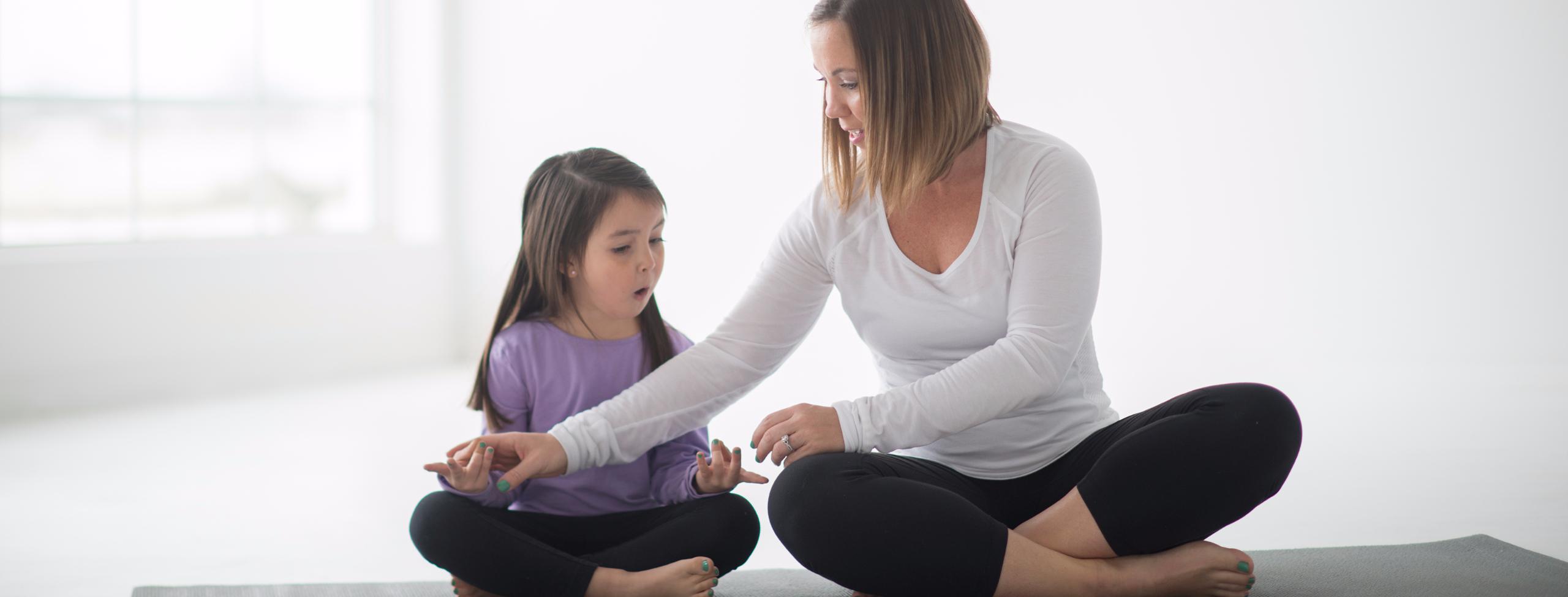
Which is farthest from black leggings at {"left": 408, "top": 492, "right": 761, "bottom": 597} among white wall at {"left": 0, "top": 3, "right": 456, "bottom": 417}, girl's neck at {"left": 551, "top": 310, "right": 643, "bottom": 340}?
white wall at {"left": 0, "top": 3, "right": 456, "bottom": 417}

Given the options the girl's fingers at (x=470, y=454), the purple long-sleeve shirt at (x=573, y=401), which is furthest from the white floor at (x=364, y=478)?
the girl's fingers at (x=470, y=454)

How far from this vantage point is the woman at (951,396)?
1356 millimetres

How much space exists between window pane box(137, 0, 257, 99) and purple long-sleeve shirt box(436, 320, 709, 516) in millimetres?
2471

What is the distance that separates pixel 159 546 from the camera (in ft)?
6.47

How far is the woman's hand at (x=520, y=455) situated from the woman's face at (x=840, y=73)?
1.75 feet

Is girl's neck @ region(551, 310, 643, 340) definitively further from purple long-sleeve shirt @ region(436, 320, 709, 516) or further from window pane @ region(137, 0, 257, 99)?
window pane @ region(137, 0, 257, 99)

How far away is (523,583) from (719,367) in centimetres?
36

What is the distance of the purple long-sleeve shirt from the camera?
1.62m

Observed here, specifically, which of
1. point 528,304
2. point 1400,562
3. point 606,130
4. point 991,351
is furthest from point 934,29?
point 606,130

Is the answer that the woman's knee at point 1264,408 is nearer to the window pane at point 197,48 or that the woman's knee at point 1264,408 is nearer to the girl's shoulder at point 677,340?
the girl's shoulder at point 677,340

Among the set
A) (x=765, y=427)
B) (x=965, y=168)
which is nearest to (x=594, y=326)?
(x=765, y=427)

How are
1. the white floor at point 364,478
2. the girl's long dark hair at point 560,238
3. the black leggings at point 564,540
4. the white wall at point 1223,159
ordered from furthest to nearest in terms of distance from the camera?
1. the white wall at point 1223,159
2. the white floor at point 364,478
3. the girl's long dark hair at point 560,238
4. the black leggings at point 564,540

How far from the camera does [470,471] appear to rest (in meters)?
1.42

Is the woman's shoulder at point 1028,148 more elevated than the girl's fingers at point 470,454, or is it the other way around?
the woman's shoulder at point 1028,148
